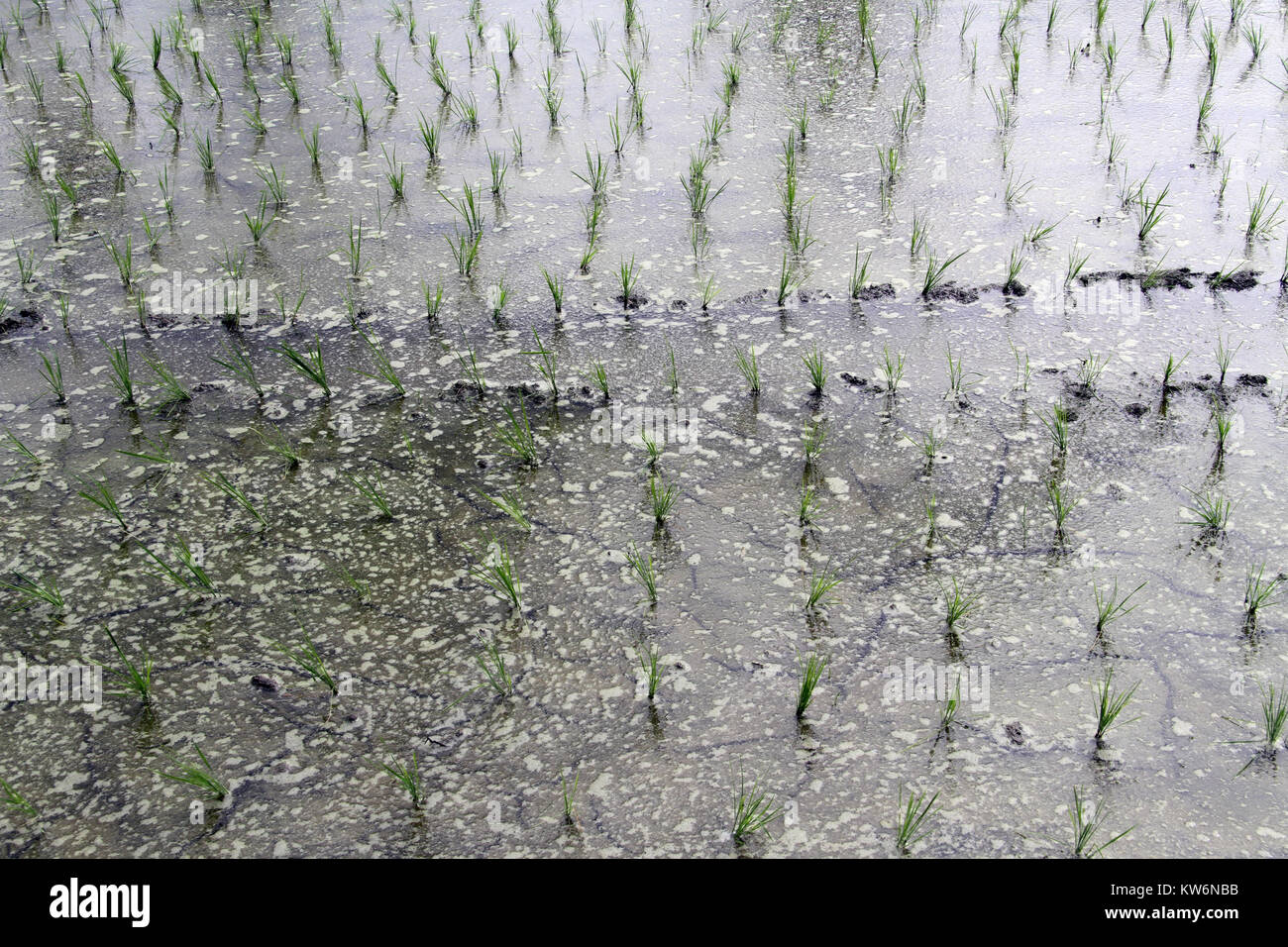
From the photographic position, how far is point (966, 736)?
237 cm

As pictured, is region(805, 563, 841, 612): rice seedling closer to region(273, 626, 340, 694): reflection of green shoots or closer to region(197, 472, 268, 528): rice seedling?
region(273, 626, 340, 694): reflection of green shoots

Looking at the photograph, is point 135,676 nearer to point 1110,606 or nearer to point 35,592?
point 35,592

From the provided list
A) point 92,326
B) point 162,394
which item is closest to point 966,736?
point 162,394

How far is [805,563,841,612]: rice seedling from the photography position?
270 centimetres

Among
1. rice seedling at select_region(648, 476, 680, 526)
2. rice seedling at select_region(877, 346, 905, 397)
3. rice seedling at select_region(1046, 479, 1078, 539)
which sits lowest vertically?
rice seedling at select_region(648, 476, 680, 526)

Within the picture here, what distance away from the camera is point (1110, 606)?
2592 millimetres

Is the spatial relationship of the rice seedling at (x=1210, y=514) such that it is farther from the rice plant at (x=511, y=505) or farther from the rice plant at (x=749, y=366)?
the rice plant at (x=511, y=505)

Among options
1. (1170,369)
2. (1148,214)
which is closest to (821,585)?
(1170,369)

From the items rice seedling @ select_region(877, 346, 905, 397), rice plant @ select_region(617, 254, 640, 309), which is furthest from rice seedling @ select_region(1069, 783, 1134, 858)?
rice plant @ select_region(617, 254, 640, 309)

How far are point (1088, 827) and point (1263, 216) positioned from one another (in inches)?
122

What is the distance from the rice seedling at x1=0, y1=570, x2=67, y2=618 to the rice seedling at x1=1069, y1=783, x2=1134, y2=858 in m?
2.54

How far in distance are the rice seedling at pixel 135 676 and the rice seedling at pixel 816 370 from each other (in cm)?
213
